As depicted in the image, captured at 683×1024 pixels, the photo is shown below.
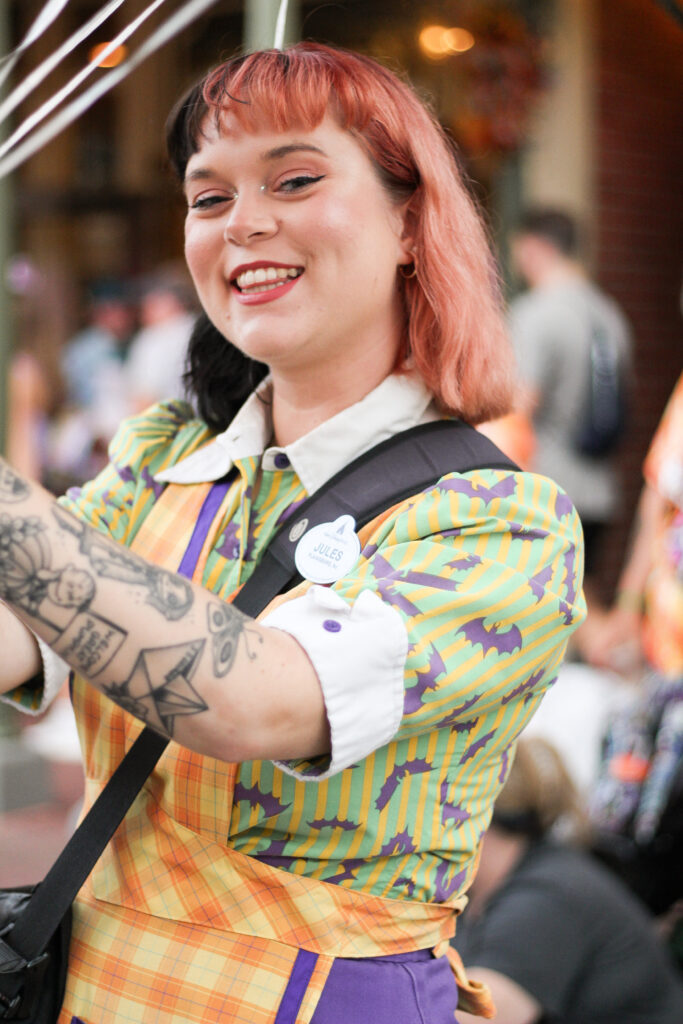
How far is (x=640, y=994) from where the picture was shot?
2.62 m

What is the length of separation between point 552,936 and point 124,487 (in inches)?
55.9

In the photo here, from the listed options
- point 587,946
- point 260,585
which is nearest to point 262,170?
point 260,585

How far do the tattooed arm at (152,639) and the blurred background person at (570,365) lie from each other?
3555 millimetres

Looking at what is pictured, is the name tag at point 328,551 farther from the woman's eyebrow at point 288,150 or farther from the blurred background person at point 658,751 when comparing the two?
the blurred background person at point 658,751

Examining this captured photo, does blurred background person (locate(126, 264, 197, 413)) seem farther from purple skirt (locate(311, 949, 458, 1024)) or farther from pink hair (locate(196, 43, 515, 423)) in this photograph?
purple skirt (locate(311, 949, 458, 1024))

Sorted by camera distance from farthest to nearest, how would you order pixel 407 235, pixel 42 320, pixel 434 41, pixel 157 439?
pixel 42 320 → pixel 434 41 → pixel 157 439 → pixel 407 235

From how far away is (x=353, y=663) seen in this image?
1192 millimetres

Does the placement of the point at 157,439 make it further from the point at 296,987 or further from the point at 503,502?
the point at 296,987

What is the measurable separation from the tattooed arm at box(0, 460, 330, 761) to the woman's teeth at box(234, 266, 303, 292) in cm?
47

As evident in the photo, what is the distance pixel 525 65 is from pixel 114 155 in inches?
215

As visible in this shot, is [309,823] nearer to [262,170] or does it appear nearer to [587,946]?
[262,170]

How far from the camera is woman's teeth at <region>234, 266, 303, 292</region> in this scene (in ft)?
4.90

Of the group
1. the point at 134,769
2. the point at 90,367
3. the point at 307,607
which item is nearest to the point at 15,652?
the point at 134,769

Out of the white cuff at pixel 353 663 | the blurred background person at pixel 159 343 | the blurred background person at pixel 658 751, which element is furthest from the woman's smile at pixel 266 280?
the blurred background person at pixel 159 343
